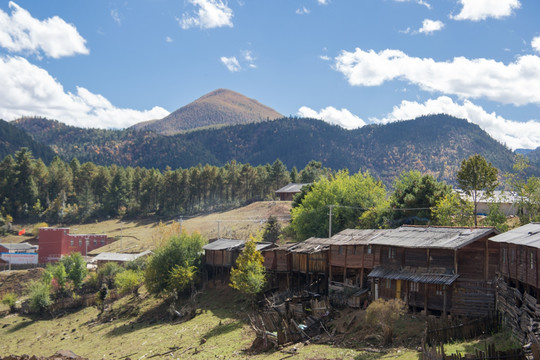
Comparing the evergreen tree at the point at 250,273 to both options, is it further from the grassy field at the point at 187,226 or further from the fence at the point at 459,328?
the grassy field at the point at 187,226

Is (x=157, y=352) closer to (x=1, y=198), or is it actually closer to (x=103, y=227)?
(x=103, y=227)

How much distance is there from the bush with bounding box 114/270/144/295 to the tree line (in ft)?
179

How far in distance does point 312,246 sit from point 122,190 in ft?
282

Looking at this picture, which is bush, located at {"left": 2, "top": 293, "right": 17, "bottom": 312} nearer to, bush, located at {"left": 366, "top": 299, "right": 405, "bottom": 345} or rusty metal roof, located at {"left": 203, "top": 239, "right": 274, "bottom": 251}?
rusty metal roof, located at {"left": 203, "top": 239, "right": 274, "bottom": 251}

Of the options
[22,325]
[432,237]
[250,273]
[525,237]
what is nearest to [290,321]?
[250,273]

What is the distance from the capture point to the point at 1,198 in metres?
120

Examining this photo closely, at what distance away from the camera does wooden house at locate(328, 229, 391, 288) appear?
39.5 meters

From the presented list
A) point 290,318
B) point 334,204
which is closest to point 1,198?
point 334,204

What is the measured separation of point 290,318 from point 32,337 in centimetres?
3109

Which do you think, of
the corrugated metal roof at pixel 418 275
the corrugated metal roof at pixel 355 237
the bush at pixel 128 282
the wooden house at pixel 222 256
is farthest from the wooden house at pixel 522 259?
the bush at pixel 128 282

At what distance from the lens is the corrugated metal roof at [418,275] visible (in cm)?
3216

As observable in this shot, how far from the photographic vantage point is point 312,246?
4634cm

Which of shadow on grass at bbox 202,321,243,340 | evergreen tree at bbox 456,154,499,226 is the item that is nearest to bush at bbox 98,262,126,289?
shadow on grass at bbox 202,321,243,340

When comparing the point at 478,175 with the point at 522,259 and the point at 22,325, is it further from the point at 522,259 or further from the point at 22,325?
the point at 22,325
